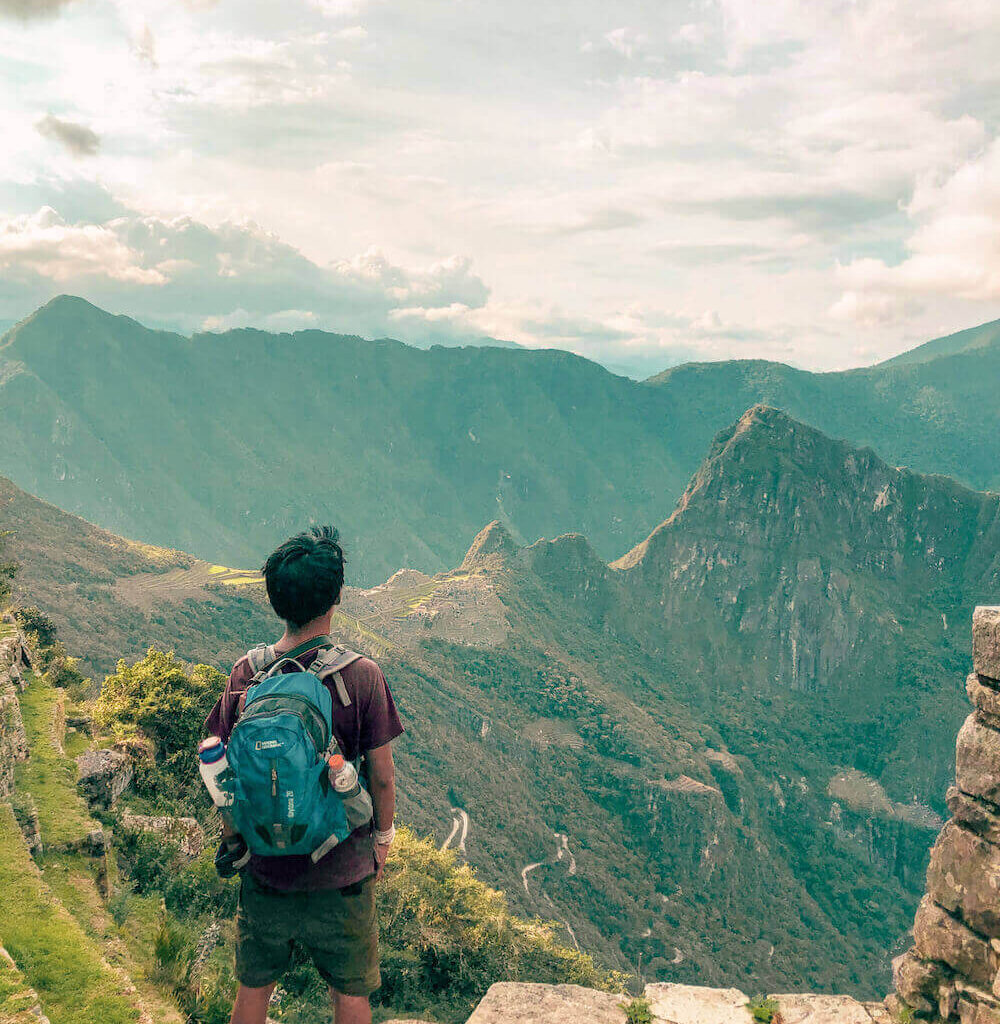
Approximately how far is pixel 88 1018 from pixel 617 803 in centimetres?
10638

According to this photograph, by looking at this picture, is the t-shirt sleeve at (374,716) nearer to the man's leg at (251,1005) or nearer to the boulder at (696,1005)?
the man's leg at (251,1005)

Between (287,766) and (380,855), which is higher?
(287,766)

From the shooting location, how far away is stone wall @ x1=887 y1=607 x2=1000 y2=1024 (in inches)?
397

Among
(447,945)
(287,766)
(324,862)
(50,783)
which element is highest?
(287,766)

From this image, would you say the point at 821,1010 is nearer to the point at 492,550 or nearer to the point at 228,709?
the point at 228,709

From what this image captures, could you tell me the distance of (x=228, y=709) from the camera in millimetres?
5031

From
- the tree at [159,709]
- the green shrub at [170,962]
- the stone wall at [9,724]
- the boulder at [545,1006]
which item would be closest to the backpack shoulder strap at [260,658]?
the green shrub at [170,962]

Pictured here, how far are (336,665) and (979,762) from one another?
10.7 meters

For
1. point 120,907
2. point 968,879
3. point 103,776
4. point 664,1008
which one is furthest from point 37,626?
point 968,879

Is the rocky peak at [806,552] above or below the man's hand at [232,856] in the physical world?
below

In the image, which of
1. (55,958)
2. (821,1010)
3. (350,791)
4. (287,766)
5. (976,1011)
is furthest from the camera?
(821,1010)

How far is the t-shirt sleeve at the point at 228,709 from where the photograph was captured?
16.5 ft

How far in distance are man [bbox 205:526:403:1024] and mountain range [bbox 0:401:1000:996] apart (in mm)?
65451

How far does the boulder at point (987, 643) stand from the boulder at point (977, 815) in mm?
1850
